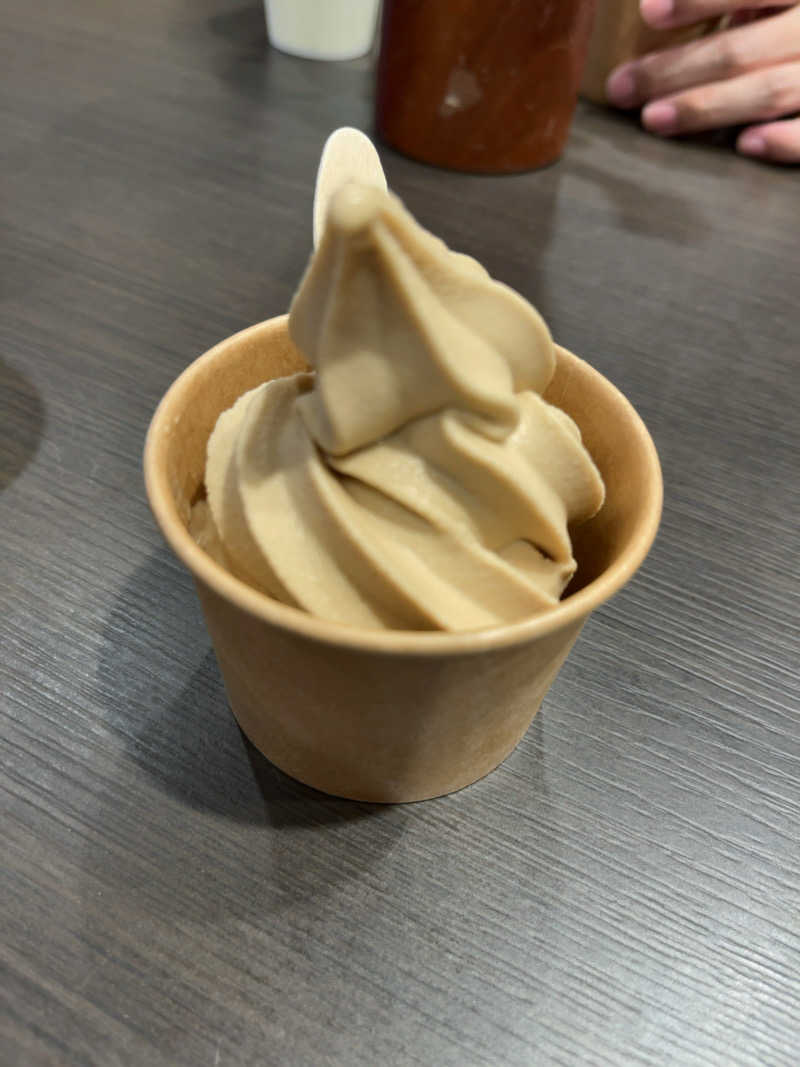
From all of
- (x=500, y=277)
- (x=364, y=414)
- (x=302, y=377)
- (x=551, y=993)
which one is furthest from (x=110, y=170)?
(x=551, y=993)

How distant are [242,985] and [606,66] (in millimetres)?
1858

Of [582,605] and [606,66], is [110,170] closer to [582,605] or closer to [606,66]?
[606,66]

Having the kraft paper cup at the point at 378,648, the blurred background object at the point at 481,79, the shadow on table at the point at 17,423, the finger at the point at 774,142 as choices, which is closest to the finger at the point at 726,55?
the finger at the point at 774,142

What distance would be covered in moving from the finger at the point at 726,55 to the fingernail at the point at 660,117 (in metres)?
0.04

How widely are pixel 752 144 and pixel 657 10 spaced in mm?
325

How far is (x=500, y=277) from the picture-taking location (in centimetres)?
132

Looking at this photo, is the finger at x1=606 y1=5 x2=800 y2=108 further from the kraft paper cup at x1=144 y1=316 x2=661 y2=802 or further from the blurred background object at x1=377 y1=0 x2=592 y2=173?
the kraft paper cup at x1=144 y1=316 x2=661 y2=802

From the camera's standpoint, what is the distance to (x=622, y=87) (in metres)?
1.78

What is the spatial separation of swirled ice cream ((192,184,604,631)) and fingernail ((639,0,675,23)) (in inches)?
50.8

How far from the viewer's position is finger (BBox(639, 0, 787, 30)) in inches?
62.2

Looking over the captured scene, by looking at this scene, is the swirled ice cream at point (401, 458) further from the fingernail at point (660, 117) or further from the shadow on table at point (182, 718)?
the fingernail at point (660, 117)

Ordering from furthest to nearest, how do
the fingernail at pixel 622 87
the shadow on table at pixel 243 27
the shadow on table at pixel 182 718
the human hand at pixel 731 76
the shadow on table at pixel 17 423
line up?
the shadow on table at pixel 243 27
the fingernail at pixel 622 87
the human hand at pixel 731 76
the shadow on table at pixel 17 423
the shadow on table at pixel 182 718

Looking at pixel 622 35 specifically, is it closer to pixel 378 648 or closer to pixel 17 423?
pixel 17 423

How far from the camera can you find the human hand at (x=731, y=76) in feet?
5.35
